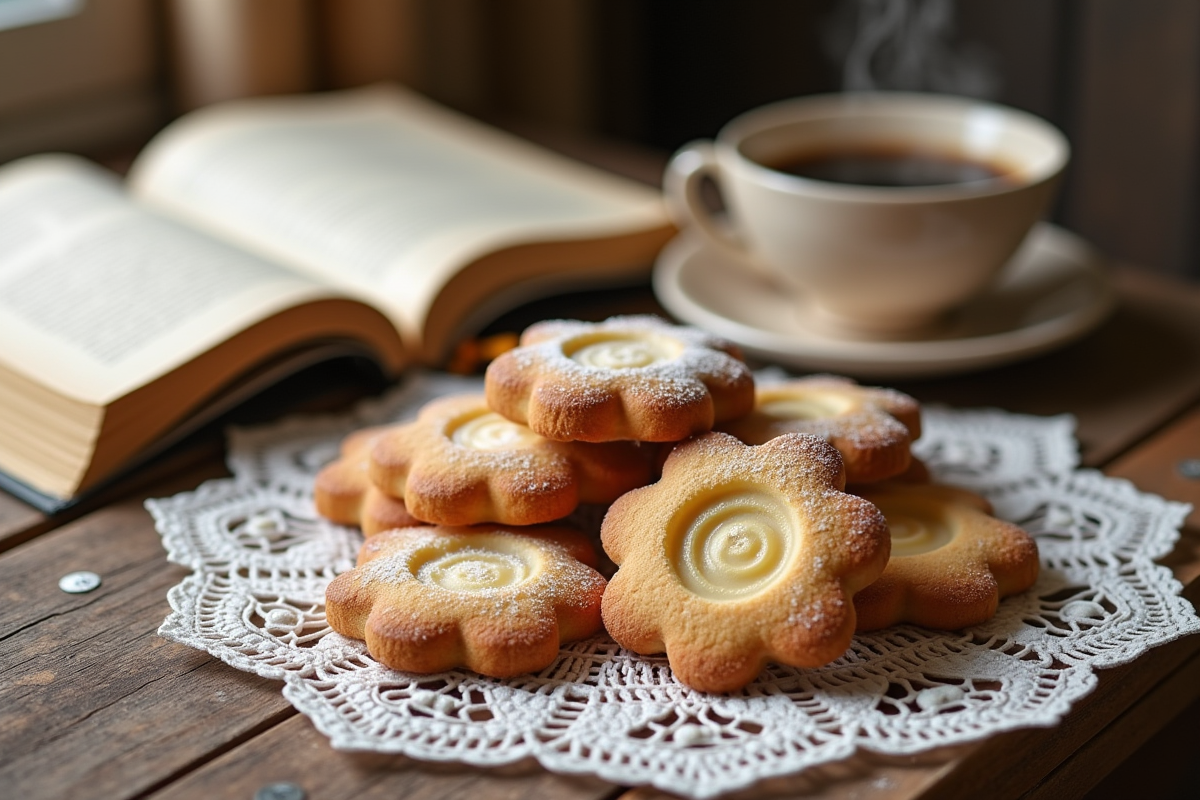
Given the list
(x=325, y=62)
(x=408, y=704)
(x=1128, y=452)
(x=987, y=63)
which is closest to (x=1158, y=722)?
(x=1128, y=452)

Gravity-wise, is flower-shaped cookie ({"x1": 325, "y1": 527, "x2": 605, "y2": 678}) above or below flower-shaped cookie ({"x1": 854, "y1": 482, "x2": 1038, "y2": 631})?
below

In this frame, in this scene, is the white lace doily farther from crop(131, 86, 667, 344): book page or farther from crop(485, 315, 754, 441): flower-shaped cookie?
crop(131, 86, 667, 344): book page

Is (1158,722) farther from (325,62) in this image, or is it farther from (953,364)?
(325,62)

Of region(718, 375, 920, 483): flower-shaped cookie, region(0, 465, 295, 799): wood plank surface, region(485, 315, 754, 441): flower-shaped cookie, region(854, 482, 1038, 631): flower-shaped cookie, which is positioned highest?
region(485, 315, 754, 441): flower-shaped cookie

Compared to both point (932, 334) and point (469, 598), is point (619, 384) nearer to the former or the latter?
point (469, 598)

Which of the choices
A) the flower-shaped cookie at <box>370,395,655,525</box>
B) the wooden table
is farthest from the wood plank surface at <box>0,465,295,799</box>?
the flower-shaped cookie at <box>370,395,655,525</box>

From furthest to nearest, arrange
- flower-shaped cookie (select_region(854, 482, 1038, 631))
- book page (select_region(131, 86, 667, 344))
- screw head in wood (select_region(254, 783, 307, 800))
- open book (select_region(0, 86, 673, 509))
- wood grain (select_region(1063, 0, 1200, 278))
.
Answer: wood grain (select_region(1063, 0, 1200, 278))
book page (select_region(131, 86, 667, 344))
open book (select_region(0, 86, 673, 509))
flower-shaped cookie (select_region(854, 482, 1038, 631))
screw head in wood (select_region(254, 783, 307, 800))

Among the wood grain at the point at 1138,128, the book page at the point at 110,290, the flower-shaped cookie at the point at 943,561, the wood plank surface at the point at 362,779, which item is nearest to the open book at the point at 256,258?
the book page at the point at 110,290

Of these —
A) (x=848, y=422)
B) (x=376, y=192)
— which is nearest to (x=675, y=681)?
(x=848, y=422)
